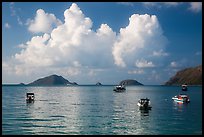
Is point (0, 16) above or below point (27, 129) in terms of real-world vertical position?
above

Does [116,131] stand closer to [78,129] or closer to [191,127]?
[78,129]

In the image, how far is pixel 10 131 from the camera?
51.7 meters

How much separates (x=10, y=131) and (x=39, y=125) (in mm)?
7032

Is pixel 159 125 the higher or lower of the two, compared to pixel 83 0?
lower

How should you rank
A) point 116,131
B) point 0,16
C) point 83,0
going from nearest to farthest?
1. point 83,0
2. point 0,16
3. point 116,131

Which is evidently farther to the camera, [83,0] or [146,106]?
[146,106]

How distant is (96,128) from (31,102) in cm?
6844

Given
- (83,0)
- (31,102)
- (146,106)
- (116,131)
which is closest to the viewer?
(83,0)

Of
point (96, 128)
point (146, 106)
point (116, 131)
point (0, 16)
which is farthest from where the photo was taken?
point (146, 106)

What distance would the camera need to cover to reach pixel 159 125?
58.6 meters

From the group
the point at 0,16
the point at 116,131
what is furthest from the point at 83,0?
the point at 116,131

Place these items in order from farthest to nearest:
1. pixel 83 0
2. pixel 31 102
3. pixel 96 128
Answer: pixel 31 102, pixel 96 128, pixel 83 0

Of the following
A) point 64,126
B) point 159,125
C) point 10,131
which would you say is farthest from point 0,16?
point 159,125

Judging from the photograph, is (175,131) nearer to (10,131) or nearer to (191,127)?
(191,127)
